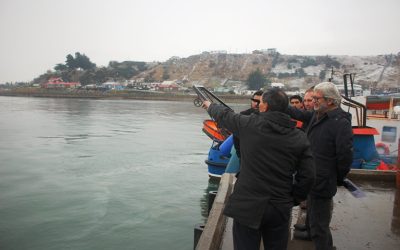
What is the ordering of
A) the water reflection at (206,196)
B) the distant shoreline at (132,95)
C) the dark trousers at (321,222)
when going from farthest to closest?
1. the distant shoreline at (132,95)
2. the water reflection at (206,196)
3. the dark trousers at (321,222)

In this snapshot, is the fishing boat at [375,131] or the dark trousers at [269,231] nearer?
the dark trousers at [269,231]

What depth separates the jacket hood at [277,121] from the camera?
292 centimetres

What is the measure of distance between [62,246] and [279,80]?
176025 mm

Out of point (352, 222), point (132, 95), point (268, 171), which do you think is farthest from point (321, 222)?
point (132, 95)

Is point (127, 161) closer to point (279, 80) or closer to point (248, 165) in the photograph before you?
point (248, 165)

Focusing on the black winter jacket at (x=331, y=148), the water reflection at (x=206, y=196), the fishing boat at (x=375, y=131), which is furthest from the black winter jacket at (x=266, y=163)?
the water reflection at (x=206, y=196)

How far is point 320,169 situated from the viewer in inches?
154

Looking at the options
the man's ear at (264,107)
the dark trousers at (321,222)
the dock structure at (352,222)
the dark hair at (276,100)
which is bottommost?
the dock structure at (352,222)

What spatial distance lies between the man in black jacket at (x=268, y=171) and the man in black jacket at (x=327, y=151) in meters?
0.83

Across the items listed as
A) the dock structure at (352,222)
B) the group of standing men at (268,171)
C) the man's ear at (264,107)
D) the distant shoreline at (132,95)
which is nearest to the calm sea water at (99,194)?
the dock structure at (352,222)

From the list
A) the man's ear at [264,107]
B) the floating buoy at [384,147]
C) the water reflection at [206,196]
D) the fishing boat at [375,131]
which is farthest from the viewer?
the floating buoy at [384,147]

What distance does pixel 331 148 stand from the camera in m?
3.86

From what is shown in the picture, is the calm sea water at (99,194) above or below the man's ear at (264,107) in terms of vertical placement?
below

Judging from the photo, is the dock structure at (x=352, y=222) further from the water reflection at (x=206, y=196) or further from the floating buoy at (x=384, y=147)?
the floating buoy at (x=384, y=147)
